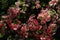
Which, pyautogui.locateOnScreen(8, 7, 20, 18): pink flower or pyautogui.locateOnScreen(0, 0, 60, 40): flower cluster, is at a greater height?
pyautogui.locateOnScreen(8, 7, 20, 18): pink flower

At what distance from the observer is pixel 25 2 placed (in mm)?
2502

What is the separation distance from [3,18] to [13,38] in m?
0.28

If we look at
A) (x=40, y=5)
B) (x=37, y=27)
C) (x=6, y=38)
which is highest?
(x=40, y=5)

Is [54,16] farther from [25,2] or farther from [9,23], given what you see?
[9,23]

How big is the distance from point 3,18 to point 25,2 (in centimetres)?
35

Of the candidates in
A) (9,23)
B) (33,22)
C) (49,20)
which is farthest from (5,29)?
(49,20)

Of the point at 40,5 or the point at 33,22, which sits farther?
the point at 40,5

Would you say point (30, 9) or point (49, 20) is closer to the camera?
point (49, 20)

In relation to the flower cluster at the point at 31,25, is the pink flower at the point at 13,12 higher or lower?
higher

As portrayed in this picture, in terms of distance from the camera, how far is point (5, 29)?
2426mm

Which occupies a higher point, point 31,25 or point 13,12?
point 13,12

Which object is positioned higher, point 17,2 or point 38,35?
point 17,2

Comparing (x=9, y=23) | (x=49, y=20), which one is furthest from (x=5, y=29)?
(x=49, y=20)

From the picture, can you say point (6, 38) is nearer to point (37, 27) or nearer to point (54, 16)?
point (37, 27)
